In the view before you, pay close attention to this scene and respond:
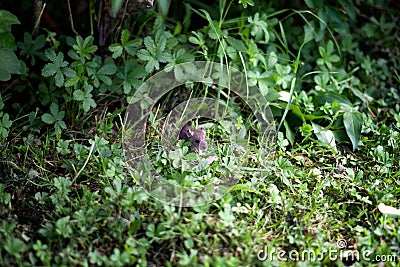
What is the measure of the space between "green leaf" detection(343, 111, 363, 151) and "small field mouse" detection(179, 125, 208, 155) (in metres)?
0.61

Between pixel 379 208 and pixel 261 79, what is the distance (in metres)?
0.77

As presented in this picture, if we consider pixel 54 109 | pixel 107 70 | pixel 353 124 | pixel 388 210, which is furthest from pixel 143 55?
pixel 388 210

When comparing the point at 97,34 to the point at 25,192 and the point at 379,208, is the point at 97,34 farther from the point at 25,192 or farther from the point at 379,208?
the point at 379,208

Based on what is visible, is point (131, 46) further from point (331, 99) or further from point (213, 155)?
point (331, 99)

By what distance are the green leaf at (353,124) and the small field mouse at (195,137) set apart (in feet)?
2.01

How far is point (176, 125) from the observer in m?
2.25

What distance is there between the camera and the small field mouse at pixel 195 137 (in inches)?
84.7

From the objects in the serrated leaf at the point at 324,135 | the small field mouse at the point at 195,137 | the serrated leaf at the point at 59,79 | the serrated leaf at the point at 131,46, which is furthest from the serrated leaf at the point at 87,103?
the serrated leaf at the point at 324,135

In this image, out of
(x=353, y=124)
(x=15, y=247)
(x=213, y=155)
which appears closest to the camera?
(x=15, y=247)

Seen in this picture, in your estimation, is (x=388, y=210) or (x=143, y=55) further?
(x=143, y=55)

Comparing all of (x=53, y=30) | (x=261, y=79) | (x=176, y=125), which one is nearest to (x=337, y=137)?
(x=261, y=79)

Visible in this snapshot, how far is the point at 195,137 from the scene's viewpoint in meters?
2.17

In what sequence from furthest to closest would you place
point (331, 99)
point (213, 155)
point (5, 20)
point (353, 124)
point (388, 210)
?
point (331, 99) < point (353, 124) < point (5, 20) < point (213, 155) < point (388, 210)

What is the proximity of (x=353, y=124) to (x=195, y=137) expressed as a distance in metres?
0.69
